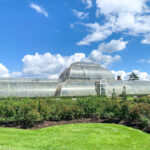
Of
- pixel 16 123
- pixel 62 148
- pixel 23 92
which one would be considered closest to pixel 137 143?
pixel 62 148

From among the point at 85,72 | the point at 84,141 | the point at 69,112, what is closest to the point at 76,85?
the point at 85,72

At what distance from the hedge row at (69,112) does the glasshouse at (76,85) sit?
26224 mm

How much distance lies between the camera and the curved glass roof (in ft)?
162

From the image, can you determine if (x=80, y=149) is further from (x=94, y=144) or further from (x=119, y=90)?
(x=119, y=90)

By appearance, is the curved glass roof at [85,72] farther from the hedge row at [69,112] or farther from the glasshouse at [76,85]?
the hedge row at [69,112]

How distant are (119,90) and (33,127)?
1602 inches

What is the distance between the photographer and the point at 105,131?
29.9ft

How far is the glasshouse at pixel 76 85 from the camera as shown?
38.6 m

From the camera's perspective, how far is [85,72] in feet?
167

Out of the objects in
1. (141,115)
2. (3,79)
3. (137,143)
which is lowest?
(137,143)

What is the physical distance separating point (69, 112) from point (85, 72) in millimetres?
38744

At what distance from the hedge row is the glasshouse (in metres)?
26.2

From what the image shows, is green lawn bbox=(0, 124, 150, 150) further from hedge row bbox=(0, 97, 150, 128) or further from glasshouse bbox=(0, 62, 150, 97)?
glasshouse bbox=(0, 62, 150, 97)

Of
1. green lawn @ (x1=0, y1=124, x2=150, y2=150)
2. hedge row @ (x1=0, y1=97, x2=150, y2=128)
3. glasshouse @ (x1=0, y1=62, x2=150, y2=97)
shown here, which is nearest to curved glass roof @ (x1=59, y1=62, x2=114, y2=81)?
glasshouse @ (x1=0, y1=62, x2=150, y2=97)
